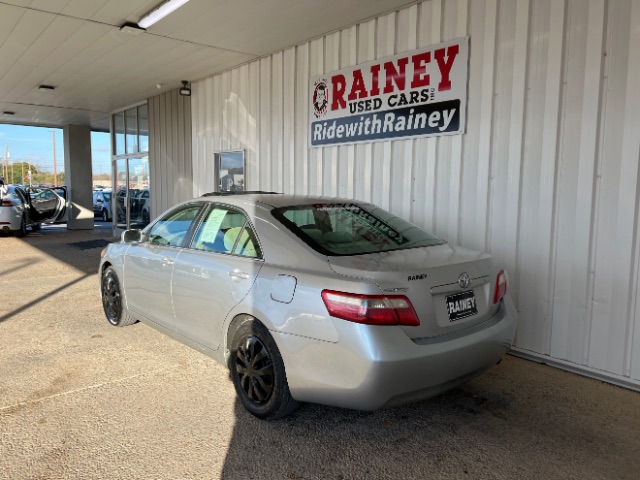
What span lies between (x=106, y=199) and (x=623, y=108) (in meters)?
22.5

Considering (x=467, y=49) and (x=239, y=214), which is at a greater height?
(x=467, y=49)

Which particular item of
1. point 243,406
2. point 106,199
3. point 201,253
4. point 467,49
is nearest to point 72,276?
point 201,253

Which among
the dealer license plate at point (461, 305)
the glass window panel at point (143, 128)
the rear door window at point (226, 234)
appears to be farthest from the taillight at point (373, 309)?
the glass window panel at point (143, 128)

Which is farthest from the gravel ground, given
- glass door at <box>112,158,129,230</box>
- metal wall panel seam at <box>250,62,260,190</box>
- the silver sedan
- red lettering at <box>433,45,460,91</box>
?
glass door at <box>112,158,129,230</box>

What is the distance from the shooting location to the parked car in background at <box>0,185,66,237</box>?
46.2ft

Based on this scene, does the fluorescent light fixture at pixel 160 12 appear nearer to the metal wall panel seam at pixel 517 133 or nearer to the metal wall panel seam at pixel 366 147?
the metal wall panel seam at pixel 366 147

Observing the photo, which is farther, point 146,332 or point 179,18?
point 179,18

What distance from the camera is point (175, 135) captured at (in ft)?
35.6

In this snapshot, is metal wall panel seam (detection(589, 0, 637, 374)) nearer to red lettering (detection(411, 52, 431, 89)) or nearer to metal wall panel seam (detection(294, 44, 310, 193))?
red lettering (detection(411, 52, 431, 89))

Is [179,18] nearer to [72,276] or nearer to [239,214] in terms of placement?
[239,214]

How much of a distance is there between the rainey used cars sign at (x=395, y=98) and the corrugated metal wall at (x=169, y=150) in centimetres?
430

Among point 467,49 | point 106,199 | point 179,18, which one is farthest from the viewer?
point 106,199

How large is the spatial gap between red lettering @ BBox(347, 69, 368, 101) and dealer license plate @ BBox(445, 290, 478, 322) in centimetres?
387

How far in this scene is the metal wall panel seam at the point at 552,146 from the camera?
437cm
